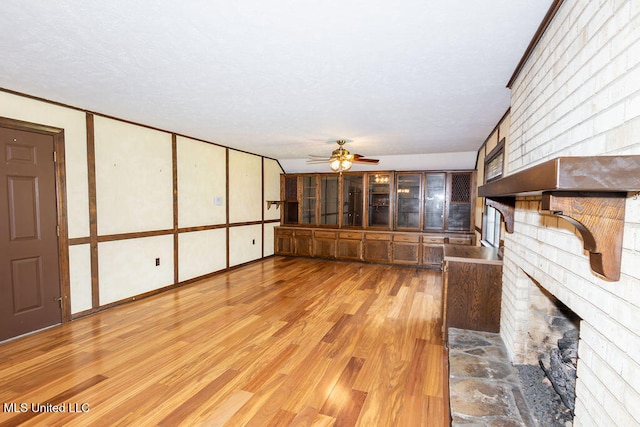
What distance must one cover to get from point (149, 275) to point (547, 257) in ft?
15.3

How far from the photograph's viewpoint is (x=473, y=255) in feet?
10.5

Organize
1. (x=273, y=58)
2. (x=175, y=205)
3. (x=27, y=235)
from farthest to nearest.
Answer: (x=175, y=205)
(x=27, y=235)
(x=273, y=58)

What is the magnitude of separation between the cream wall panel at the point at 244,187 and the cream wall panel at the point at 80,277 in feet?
8.77

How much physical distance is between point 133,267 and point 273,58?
138 inches

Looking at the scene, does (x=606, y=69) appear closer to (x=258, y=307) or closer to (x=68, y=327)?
(x=258, y=307)

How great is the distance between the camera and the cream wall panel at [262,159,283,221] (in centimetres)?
729

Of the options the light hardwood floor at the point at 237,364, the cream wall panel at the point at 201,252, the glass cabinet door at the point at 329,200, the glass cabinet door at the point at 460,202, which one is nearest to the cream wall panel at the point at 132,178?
the cream wall panel at the point at 201,252

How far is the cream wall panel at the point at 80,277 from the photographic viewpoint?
355cm

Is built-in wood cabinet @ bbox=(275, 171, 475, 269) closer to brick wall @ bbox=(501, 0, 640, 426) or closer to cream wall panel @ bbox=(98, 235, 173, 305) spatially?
cream wall panel @ bbox=(98, 235, 173, 305)

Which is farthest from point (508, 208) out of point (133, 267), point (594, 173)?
point (133, 267)

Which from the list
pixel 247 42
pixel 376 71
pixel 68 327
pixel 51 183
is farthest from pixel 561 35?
pixel 68 327

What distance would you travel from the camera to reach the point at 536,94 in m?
1.87

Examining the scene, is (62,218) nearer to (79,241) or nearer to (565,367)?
(79,241)

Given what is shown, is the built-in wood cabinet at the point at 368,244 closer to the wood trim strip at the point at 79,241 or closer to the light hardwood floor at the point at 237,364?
the light hardwood floor at the point at 237,364
